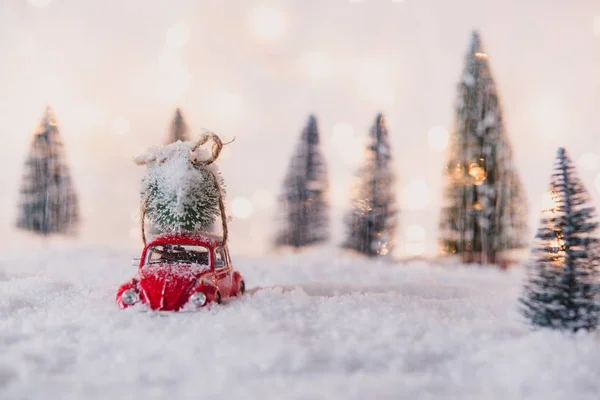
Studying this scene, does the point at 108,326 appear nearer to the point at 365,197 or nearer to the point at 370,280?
the point at 370,280

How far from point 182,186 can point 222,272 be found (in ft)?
5.14

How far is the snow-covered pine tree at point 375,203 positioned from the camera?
64.8 ft

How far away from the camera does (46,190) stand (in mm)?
22656

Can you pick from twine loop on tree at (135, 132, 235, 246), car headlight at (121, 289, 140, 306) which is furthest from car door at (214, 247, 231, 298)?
car headlight at (121, 289, 140, 306)

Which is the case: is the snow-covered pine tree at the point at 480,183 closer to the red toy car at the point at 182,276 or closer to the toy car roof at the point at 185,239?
the red toy car at the point at 182,276

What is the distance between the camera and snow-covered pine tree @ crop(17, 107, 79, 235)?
22562mm

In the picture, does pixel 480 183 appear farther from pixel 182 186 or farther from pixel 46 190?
pixel 46 190

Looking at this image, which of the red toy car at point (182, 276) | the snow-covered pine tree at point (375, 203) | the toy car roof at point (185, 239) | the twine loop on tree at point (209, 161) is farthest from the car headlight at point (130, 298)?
the snow-covered pine tree at point (375, 203)

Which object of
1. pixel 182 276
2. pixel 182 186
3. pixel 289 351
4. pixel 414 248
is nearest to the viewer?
pixel 289 351

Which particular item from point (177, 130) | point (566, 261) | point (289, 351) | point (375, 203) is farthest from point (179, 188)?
point (177, 130)

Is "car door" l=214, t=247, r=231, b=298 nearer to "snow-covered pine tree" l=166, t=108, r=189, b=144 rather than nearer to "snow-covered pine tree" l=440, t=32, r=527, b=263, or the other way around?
"snow-covered pine tree" l=440, t=32, r=527, b=263

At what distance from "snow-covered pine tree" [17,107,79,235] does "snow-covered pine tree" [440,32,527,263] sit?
556 inches

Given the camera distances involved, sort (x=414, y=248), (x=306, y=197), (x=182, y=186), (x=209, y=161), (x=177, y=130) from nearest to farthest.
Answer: (x=182, y=186) → (x=209, y=161) → (x=414, y=248) → (x=306, y=197) → (x=177, y=130)

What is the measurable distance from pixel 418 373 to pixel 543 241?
2544mm
